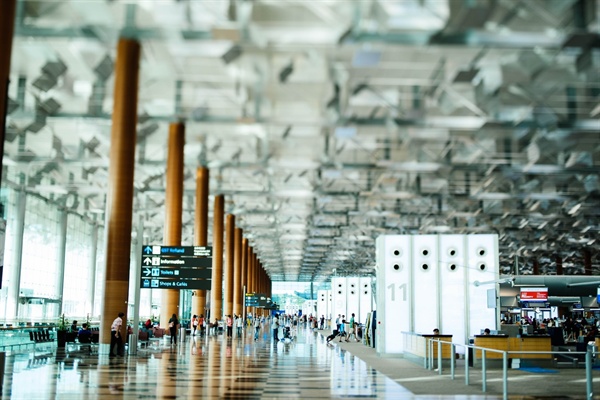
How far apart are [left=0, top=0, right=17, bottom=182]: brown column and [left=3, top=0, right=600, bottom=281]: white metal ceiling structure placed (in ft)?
20.0

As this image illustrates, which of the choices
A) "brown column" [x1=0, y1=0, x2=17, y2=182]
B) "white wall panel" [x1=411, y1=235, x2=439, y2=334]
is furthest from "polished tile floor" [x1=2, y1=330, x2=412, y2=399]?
"brown column" [x1=0, y1=0, x2=17, y2=182]

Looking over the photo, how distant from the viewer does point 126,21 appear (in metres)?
19.2

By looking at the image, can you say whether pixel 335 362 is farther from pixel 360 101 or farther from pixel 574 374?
pixel 360 101

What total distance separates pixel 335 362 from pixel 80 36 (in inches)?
467

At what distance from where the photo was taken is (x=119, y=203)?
2125 cm

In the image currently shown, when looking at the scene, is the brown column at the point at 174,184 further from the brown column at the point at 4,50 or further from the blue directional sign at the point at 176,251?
the brown column at the point at 4,50

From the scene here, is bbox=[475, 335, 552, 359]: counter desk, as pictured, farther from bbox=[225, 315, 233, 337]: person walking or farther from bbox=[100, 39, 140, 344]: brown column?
bbox=[225, 315, 233, 337]: person walking

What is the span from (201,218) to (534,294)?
19885mm

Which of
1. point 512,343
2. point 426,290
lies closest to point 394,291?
point 426,290

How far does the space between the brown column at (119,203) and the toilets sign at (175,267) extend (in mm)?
3214

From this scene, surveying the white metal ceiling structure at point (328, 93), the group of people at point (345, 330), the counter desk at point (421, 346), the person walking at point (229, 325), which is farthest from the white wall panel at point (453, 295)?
the person walking at point (229, 325)

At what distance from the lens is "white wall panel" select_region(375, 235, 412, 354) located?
24312 millimetres

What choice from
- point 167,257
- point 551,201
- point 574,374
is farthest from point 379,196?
point 574,374

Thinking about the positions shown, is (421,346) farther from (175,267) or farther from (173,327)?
(173,327)
